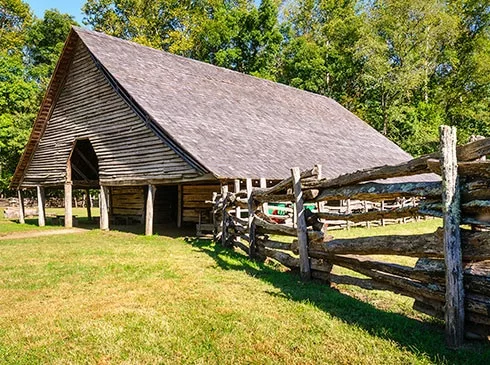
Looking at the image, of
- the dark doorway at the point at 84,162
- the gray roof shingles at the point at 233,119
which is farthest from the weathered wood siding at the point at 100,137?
the dark doorway at the point at 84,162

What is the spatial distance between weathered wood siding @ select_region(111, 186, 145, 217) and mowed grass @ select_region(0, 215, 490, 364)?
12.4 m

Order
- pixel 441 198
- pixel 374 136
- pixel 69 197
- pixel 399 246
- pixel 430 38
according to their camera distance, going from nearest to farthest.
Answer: pixel 441 198 → pixel 399 246 → pixel 69 197 → pixel 374 136 → pixel 430 38

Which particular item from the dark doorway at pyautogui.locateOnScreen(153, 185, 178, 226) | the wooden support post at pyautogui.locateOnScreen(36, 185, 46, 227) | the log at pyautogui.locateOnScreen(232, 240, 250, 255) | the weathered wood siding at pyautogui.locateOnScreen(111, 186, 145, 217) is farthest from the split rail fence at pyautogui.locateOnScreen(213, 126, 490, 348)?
the wooden support post at pyautogui.locateOnScreen(36, 185, 46, 227)

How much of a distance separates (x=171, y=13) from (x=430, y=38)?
27.8 m

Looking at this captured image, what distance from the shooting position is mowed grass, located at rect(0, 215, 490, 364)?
12.3ft

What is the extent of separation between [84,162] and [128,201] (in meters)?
3.37

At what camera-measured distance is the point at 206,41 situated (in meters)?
41.4

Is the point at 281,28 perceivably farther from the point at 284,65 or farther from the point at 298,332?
the point at 298,332

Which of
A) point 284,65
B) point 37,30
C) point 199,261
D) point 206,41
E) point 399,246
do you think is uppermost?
point 37,30

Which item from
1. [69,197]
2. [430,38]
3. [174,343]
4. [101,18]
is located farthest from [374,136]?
[101,18]

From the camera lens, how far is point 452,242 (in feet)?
12.8

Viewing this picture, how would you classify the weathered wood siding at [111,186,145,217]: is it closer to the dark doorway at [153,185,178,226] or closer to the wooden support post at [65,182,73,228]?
the dark doorway at [153,185,178,226]

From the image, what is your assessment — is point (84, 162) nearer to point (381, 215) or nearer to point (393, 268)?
point (381, 215)

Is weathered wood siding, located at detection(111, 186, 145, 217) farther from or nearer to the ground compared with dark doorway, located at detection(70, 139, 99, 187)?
nearer to the ground
